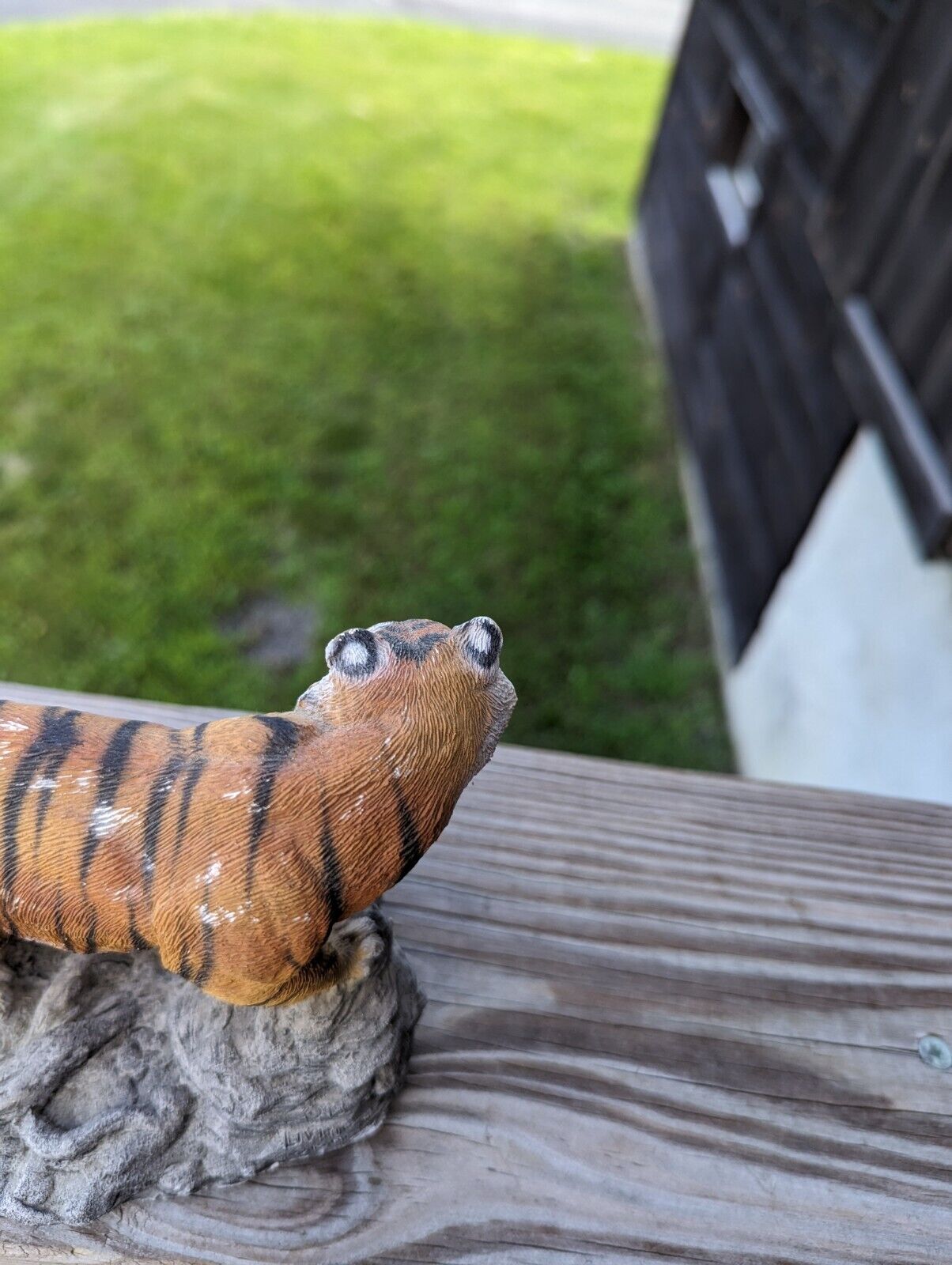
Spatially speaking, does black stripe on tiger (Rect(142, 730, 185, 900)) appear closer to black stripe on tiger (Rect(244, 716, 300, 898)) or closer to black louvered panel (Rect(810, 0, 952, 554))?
black stripe on tiger (Rect(244, 716, 300, 898))

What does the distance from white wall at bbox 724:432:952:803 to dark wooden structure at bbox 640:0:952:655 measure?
0.49 ft

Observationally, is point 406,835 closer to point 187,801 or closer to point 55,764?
point 187,801

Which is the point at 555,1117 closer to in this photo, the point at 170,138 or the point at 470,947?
the point at 470,947

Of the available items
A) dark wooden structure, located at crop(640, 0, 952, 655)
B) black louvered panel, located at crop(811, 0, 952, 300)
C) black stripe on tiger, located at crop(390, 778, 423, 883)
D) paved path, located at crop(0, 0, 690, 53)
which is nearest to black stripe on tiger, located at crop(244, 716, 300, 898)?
black stripe on tiger, located at crop(390, 778, 423, 883)

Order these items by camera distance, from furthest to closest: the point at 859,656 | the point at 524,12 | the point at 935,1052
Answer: the point at 524,12, the point at 859,656, the point at 935,1052

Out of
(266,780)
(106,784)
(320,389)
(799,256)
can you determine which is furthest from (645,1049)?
(320,389)

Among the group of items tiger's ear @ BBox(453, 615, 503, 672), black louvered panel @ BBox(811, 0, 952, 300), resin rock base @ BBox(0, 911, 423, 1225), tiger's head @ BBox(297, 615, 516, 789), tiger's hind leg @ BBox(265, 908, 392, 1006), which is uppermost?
black louvered panel @ BBox(811, 0, 952, 300)

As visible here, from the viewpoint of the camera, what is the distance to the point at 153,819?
3.10 ft

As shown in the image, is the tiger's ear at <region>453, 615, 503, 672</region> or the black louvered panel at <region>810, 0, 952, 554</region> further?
the black louvered panel at <region>810, 0, 952, 554</region>

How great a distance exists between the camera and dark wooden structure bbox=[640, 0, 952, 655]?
6.06 feet

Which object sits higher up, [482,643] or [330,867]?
[482,643]

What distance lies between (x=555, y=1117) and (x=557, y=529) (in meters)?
3.02

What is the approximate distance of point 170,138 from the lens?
5969 mm

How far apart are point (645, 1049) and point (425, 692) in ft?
1.93
